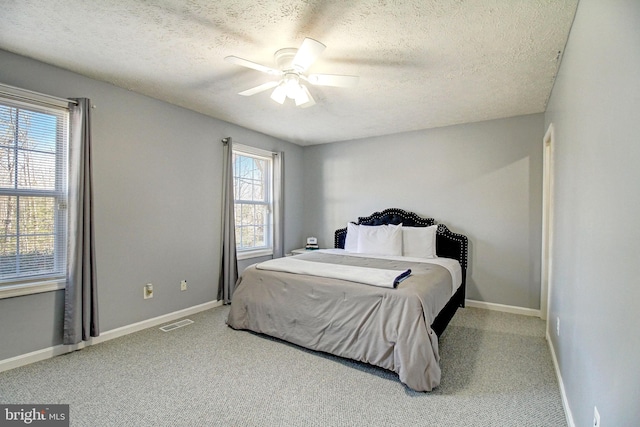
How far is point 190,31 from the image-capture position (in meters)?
2.08

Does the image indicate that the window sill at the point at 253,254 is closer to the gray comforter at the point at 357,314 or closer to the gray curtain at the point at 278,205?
the gray curtain at the point at 278,205

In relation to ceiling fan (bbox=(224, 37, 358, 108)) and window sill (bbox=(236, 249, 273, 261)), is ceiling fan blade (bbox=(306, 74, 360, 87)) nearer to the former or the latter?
ceiling fan (bbox=(224, 37, 358, 108))

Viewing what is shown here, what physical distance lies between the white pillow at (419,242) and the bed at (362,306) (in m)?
0.02

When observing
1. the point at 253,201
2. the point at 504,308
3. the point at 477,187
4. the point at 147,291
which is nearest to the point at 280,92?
the point at 253,201

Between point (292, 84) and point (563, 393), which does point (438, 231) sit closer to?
point (563, 393)

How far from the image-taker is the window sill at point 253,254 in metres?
4.27

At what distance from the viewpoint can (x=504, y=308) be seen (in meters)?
3.81

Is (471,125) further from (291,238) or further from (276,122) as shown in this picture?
(291,238)

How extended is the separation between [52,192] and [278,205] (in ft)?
8.95

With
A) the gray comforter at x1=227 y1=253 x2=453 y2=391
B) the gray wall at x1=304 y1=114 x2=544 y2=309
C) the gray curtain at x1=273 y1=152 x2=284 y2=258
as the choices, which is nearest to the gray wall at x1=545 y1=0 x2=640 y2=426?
the gray comforter at x1=227 y1=253 x2=453 y2=391

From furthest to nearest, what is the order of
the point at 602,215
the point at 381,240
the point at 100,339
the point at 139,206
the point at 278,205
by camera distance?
the point at 278,205, the point at 381,240, the point at 139,206, the point at 100,339, the point at 602,215

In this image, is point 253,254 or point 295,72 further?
point 253,254

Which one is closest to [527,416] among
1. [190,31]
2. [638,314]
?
[638,314]

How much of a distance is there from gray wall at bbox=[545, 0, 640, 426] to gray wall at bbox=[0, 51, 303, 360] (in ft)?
11.6
